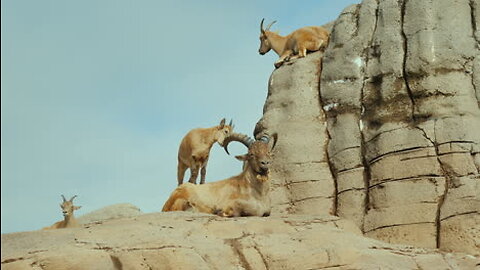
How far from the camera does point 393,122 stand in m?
16.9

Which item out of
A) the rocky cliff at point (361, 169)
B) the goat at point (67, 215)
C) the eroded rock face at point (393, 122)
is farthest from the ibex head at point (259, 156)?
the goat at point (67, 215)

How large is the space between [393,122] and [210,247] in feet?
19.4

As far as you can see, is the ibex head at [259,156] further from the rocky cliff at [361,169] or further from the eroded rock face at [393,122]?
the eroded rock face at [393,122]

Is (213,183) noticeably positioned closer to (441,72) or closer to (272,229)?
(272,229)

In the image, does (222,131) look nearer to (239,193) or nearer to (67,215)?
(67,215)

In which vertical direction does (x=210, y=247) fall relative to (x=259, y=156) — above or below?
below

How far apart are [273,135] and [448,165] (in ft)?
11.3

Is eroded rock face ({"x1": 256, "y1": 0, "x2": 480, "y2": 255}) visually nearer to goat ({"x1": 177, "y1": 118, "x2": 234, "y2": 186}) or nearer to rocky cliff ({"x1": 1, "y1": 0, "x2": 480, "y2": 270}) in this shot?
rocky cliff ({"x1": 1, "y1": 0, "x2": 480, "y2": 270})

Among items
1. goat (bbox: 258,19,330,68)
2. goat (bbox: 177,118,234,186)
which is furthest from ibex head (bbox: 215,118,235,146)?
goat (bbox: 258,19,330,68)

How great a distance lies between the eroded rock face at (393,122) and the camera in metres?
15.5

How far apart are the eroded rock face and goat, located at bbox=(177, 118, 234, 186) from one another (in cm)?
344

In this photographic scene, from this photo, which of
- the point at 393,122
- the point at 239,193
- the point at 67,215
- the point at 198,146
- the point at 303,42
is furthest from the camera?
the point at 67,215

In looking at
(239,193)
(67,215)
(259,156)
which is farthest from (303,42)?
(67,215)

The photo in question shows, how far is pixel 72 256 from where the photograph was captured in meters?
11.2
